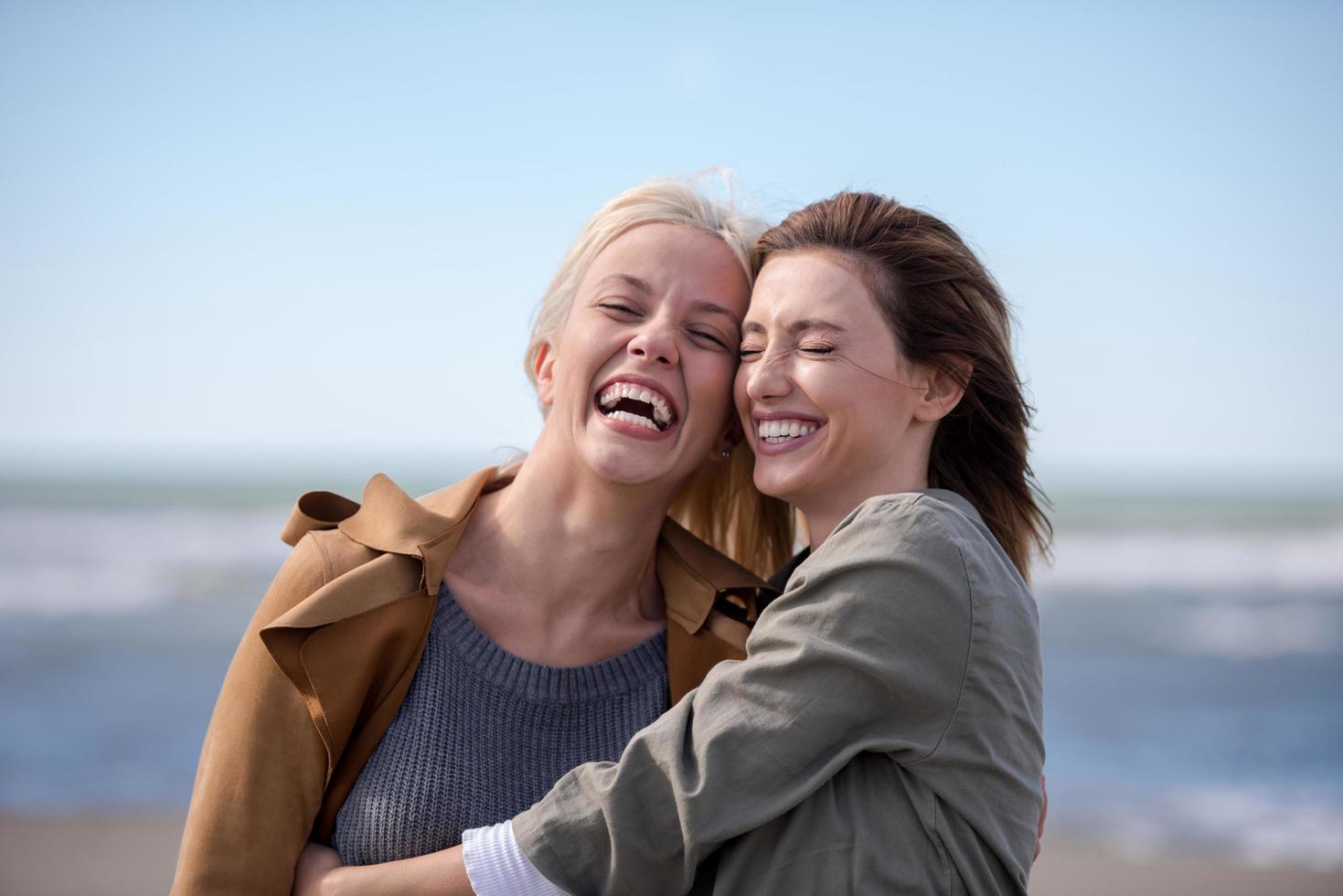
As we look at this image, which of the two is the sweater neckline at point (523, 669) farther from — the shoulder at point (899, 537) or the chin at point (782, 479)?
the shoulder at point (899, 537)

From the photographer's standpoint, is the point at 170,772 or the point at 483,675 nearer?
the point at 483,675

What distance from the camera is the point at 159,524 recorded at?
1911 cm

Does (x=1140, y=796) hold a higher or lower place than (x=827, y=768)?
lower

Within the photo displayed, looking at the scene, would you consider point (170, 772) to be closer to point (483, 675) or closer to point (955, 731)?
point (483, 675)

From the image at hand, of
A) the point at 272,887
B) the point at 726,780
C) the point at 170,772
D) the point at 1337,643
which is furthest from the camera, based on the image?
the point at 1337,643

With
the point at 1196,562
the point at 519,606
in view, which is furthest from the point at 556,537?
the point at 1196,562

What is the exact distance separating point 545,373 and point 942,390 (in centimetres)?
97

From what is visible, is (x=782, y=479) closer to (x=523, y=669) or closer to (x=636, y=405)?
(x=636, y=405)

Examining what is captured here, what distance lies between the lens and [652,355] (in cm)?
271

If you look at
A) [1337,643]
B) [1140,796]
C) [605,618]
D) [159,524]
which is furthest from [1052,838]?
[159,524]

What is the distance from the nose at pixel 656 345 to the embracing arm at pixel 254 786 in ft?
2.98

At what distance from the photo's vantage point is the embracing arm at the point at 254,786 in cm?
233

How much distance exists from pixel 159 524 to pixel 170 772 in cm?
1245

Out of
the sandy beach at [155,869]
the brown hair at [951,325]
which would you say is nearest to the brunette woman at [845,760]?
the brown hair at [951,325]
